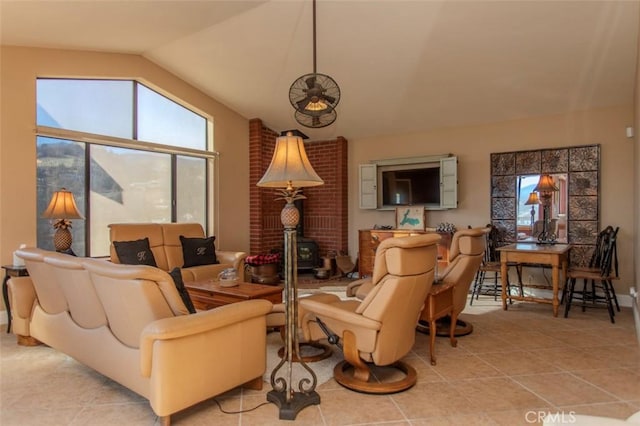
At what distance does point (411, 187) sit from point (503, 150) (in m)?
1.44

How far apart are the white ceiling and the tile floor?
2.86 metres

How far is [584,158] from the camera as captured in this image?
4.91m

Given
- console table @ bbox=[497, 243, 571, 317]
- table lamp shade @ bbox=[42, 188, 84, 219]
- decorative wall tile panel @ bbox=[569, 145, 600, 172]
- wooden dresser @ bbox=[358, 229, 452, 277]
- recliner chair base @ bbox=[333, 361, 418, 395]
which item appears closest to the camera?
recliner chair base @ bbox=[333, 361, 418, 395]

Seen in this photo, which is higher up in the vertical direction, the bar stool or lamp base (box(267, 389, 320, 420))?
the bar stool

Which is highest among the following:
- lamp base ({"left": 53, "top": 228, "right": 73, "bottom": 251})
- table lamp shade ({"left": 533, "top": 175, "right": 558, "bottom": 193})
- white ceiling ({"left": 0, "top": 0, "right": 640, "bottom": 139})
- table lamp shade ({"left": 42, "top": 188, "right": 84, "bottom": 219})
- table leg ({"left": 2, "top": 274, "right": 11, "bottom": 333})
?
white ceiling ({"left": 0, "top": 0, "right": 640, "bottom": 139})

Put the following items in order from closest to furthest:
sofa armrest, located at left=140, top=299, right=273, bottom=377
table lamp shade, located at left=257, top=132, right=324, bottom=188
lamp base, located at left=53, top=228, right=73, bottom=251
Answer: sofa armrest, located at left=140, top=299, right=273, bottom=377 → table lamp shade, located at left=257, top=132, right=324, bottom=188 → lamp base, located at left=53, top=228, right=73, bottom=251

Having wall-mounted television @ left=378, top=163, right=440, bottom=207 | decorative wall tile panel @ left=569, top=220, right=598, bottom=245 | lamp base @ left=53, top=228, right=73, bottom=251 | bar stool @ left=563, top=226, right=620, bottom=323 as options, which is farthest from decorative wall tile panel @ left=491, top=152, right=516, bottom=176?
lamp base @ left=53, top=228, right=73, bottom=251

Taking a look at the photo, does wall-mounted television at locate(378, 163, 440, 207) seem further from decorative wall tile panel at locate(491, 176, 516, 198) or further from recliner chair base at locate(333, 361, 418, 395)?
recliner chair base at locate(333, 361, 418, 395)

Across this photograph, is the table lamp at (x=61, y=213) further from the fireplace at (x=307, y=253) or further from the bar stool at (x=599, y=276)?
the bar stool at (x=599, y=276)

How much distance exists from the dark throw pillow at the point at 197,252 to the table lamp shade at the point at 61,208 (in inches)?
54.7

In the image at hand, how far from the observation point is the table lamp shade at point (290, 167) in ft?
7.43

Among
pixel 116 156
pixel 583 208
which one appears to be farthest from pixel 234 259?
pixel 583 208

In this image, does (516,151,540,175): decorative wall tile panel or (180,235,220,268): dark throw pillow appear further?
(516,151,540,175): decorative wall tile panel

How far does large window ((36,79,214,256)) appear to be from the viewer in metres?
4.40
